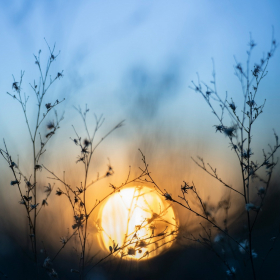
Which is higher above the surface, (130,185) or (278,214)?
(130,185)

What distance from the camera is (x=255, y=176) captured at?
9.18ft

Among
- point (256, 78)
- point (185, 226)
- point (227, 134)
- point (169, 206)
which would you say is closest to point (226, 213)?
point (185, 226)

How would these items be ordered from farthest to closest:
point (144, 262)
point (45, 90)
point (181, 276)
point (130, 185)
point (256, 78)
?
point (181, 276)
point (144, 262)
point (130, 185)
point (45, 90)
point (256, 78)

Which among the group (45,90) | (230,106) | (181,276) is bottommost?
(181,276)

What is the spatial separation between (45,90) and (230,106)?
242 cm

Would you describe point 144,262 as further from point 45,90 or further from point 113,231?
point 45,90

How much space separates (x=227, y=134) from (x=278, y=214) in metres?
2.01


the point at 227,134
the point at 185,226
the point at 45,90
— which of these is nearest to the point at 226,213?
the point at 185,226

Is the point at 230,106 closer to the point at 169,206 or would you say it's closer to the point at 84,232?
the point at 169,206

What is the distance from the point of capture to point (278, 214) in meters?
3.90

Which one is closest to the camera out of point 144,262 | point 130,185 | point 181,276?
point 130,185

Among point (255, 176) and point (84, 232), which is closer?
point (255, 176)

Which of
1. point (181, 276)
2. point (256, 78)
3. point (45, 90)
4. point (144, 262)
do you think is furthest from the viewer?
point (181, 276)

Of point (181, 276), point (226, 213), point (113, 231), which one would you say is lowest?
point (181, 276)
